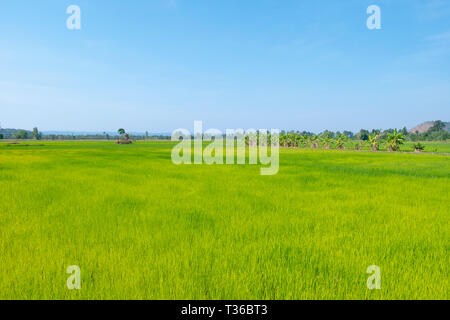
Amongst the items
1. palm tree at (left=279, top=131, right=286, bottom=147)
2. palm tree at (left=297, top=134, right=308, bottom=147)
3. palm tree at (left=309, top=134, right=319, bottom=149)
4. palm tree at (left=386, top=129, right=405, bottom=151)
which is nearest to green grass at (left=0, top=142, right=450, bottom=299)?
palm tree at (left=386, top=129, right=405, bottom=151)

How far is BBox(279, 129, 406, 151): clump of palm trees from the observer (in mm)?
30859

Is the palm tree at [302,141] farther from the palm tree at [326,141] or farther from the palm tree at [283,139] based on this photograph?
the palm tree at [326,141]

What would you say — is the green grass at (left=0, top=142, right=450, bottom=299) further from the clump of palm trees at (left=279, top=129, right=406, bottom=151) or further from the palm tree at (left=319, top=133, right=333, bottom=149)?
the palm tree at (left=319, top=133, right=333, bottom=149)

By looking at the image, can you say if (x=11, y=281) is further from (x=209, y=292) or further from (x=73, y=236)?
(x=209, y=292)

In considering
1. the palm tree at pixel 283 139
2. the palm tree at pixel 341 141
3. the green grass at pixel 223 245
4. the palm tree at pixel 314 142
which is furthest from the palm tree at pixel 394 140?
the green grass at pixel 223 245

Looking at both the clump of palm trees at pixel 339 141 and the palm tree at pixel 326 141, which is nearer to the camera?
the clump of palm trees at pixel 339 141

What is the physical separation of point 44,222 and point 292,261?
480 centimetres

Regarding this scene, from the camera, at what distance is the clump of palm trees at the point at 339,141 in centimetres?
3086

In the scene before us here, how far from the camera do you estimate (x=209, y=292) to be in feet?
8.34

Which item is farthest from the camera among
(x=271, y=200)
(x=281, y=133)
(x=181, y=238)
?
(x=281, y=133)

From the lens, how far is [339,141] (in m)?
39.5

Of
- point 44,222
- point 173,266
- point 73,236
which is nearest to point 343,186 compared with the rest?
point 173,266

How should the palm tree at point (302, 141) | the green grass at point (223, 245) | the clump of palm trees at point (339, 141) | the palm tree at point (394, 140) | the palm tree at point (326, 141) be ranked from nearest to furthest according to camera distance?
the green grass at point (223, 245) → the palm tree at point (394, 140) → the clump of palm trees at point (339, 141) → the palm tree at point (326, 141) → the palm tree at point (302, 141)

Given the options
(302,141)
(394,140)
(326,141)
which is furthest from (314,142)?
(394,140)
